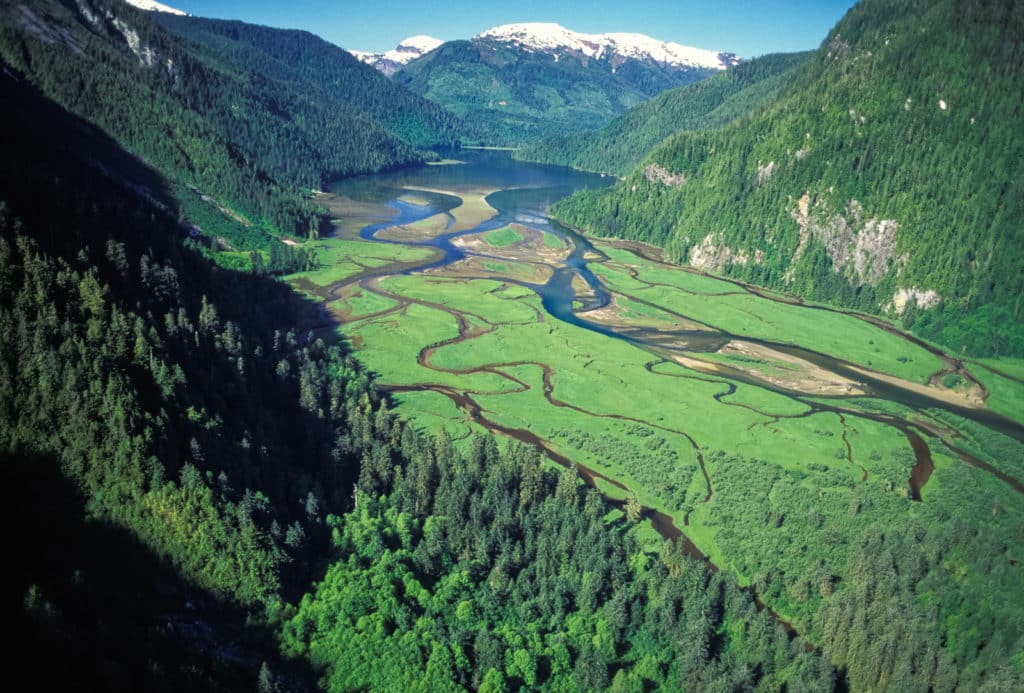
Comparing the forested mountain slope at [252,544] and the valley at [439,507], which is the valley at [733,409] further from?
the forested mountain slope at [252,544]

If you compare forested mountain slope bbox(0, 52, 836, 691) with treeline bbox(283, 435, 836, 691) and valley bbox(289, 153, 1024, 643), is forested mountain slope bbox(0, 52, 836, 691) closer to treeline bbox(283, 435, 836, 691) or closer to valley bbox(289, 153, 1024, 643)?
treeline bbox(283, 435, 836, 691)

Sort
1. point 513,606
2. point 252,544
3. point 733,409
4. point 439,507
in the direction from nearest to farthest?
1. point 252,544
2. point 513,606
3. point 439,507
4. point 733,409

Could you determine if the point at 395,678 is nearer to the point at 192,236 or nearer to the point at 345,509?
the point at 345,509

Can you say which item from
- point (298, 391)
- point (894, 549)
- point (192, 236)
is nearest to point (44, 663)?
point (298, 391)

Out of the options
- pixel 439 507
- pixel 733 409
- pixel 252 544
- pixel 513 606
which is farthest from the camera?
pixel 733 409

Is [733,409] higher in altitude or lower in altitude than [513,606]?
higher

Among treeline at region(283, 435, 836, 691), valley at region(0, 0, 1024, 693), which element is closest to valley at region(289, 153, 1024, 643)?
valley at region(0, 0, 1024, 693)

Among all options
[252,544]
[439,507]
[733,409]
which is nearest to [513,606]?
[439,507]

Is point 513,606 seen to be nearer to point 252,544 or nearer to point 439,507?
point 439,507
